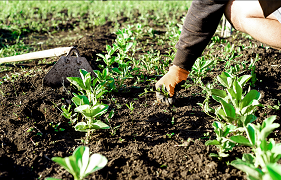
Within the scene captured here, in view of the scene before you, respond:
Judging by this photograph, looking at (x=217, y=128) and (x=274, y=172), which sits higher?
(x=274, y=172)

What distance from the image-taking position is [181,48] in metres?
2.04

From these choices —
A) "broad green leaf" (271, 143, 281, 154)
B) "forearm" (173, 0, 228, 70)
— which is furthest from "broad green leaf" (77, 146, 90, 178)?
"forearm" (173, 0, 228, 70)

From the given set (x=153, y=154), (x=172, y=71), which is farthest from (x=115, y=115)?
(x=172, y=71)

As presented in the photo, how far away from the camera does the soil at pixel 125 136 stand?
141 centimetres

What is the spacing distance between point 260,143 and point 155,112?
948 millimetres

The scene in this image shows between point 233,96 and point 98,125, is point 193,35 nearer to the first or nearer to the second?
point 233,96

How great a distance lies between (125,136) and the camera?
1721 millimetres

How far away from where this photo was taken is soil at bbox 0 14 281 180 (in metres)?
1.41

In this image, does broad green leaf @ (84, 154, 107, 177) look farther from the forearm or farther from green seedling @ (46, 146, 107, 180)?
the forearm

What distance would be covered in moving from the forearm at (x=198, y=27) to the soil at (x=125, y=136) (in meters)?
0.40

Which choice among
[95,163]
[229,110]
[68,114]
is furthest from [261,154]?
[68,114]

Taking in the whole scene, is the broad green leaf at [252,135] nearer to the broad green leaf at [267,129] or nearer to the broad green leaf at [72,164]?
the broad green leaf at [267,129]

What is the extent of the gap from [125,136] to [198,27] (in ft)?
3.47

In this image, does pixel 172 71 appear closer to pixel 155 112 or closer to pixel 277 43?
pixel 155 112
